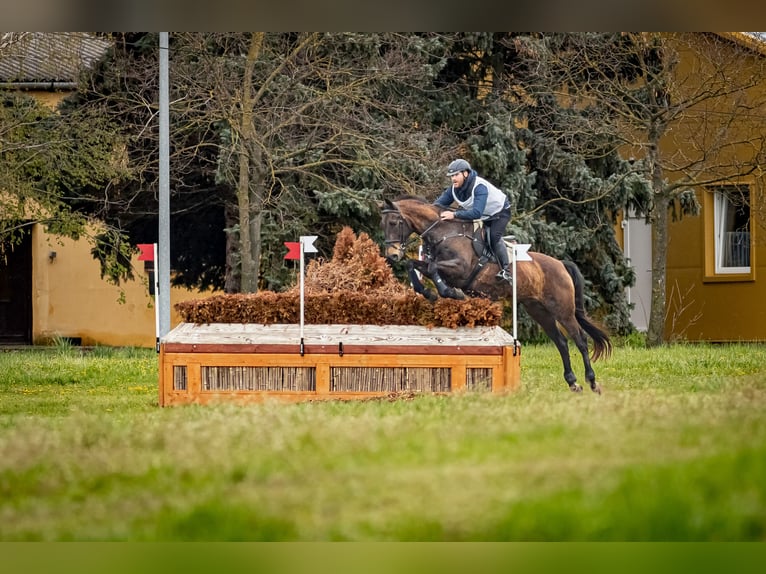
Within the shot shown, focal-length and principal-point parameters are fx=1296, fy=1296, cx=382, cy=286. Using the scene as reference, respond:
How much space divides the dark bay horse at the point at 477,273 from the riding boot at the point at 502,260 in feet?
0.15

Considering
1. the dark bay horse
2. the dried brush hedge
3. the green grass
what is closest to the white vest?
the dark bay horse

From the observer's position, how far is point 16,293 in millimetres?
15906

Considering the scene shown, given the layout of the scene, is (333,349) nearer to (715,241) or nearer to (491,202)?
(491,202)

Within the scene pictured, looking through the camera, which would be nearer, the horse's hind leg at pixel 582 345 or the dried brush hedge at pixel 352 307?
the dried brush hedge at pixel 352 307

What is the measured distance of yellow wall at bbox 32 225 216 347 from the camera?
15.9m

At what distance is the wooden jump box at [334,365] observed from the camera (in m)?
10.5

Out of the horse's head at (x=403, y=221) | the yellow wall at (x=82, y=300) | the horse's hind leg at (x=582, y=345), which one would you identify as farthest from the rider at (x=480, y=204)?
the yellow wall at (x=82, y=300)

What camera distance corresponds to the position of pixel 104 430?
8.63 metres

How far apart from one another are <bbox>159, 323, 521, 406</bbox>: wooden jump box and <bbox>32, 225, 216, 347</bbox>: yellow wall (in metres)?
5.64

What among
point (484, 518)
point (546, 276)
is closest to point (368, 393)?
point (546, 276)

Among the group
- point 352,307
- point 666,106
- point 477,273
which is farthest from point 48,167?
point 666,106

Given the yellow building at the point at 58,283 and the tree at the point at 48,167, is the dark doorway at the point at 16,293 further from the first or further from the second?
the tree at the point at 48,167
